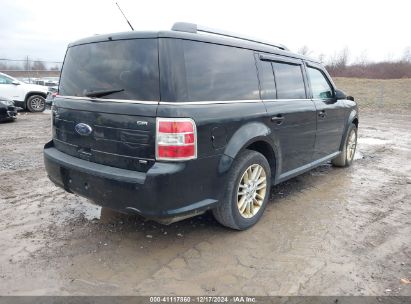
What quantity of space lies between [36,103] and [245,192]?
1311cm

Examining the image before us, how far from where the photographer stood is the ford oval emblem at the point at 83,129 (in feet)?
10.4

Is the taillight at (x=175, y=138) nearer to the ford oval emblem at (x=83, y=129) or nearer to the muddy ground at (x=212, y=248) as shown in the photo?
the ford oval emblem at (x=83, y=129)

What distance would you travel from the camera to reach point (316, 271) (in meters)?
2.96

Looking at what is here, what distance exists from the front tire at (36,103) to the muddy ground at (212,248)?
1007cm

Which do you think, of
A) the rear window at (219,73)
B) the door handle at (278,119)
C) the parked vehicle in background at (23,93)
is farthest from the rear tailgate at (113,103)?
the parked vehicle in background at (23,93)

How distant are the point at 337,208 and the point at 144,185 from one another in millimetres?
2698

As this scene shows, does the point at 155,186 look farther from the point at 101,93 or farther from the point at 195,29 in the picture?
the point at 195,29

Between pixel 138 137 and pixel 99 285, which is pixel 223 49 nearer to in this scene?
pixel 138 137

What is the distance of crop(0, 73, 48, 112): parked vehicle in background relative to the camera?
1344 centimetres

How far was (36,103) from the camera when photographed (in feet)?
46.8

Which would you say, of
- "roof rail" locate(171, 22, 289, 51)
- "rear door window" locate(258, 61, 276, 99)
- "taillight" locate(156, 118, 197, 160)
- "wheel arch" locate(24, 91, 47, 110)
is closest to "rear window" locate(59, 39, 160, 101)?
"taillight" locate(156, 118, 197, 160)

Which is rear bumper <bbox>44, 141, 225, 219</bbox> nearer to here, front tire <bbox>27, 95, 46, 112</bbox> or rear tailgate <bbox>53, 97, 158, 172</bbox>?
rear tailgate <bbox>53, 97, 158, 172</bbox>

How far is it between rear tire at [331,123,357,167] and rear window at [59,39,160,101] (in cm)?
422

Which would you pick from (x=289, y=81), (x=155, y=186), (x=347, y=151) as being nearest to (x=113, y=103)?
(x=155, y=186)
